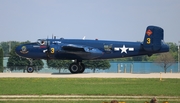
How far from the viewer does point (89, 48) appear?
49.0 meters

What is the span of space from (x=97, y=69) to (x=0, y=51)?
27643mm

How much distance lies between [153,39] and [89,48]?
24.1 feet

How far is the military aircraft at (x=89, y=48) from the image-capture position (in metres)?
48.2

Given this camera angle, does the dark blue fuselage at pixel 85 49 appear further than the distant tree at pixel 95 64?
No

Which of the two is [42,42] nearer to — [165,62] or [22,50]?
[22,50]

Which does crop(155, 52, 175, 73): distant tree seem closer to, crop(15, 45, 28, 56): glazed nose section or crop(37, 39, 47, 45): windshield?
crop(37, 39, 47, 45): windshield

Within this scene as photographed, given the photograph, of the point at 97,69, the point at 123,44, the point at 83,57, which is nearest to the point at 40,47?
the point at 83,57

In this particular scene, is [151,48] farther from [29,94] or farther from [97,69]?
[97,69]

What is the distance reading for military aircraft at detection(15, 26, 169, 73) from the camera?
48.2 metres

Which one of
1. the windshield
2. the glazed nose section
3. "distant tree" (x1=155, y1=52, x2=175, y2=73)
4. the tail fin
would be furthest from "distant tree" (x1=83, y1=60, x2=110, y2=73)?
the tail fin

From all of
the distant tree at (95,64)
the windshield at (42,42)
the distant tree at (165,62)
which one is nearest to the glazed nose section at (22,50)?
the windshield at (42,42)

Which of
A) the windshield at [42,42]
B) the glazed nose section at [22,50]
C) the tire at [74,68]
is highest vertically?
the windshield at [42,42]

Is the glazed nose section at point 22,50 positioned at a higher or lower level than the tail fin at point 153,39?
lower

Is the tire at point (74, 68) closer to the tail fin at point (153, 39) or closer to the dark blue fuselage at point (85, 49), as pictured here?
the dark blue fuselage at point (85, 49)
